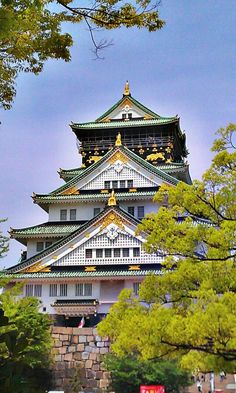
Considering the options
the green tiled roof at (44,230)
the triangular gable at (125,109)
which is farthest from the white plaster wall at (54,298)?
the triangular gable at (125,109)

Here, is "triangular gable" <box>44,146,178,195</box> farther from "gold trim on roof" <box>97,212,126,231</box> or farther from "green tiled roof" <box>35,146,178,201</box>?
"gold trim on roof" <box>97,212,126,231</box>

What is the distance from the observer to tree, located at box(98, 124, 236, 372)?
888 cm

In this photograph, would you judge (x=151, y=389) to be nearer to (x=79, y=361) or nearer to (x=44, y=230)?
(x=79, y=361)

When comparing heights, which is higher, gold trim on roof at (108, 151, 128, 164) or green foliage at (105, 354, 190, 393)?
gold trim on roof at (108, 151, 128, 164)

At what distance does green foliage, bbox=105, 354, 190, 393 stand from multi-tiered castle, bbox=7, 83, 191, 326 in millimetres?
6222

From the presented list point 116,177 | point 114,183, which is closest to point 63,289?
point 114,183

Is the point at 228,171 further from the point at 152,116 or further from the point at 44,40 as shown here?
the point at 152,116

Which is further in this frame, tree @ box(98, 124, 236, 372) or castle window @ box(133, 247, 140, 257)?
castle window @ box(133, 247, 140, 257)

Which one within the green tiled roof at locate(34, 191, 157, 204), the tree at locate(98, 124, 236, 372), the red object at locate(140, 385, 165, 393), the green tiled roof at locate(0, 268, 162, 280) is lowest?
the red object at locate(140, 385, 165, 393)

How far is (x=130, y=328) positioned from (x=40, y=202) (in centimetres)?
2271

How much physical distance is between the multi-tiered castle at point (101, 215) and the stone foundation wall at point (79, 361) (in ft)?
15.5

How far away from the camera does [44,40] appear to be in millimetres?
6586

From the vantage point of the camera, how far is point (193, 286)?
398 inches

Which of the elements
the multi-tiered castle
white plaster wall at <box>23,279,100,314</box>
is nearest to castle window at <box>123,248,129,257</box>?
the multi-tiered castle
